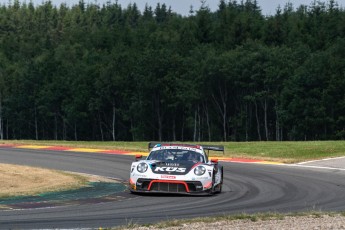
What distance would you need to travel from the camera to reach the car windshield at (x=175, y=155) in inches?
699

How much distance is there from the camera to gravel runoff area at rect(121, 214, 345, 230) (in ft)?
35.5

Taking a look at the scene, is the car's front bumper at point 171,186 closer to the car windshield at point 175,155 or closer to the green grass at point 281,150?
the car windshield at point 175,155

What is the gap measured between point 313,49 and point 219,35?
86.5ft

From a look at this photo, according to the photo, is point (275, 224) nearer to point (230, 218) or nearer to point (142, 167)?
point (230, 218)

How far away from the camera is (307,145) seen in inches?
1394

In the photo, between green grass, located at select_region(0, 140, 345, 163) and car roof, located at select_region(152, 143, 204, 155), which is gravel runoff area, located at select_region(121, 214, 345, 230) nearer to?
car roof, located at select_region(152, 143, 204, 155)

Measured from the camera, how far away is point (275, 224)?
37.0 feet

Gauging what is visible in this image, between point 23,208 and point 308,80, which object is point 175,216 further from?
point 308,80

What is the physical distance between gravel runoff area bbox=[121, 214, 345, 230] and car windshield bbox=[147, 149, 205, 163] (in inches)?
230

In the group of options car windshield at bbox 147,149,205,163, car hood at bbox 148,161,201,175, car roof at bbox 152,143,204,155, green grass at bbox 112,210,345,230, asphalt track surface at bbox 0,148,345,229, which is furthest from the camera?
car roof at bbox 152,143,204,155

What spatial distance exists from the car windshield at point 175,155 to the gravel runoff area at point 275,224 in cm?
583

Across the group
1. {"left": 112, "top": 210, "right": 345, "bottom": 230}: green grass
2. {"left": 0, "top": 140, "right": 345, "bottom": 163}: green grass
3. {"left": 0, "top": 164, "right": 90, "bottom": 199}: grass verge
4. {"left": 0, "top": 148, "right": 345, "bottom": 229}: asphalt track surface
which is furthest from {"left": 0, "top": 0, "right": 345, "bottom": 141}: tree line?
{"left": 112, "top": 210, "right": 345, "bottom": 230}: green grass

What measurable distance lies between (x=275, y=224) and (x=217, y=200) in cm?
465

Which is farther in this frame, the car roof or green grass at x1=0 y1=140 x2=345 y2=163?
green grass at x1=0 y1=140 x2=345 y2=163
